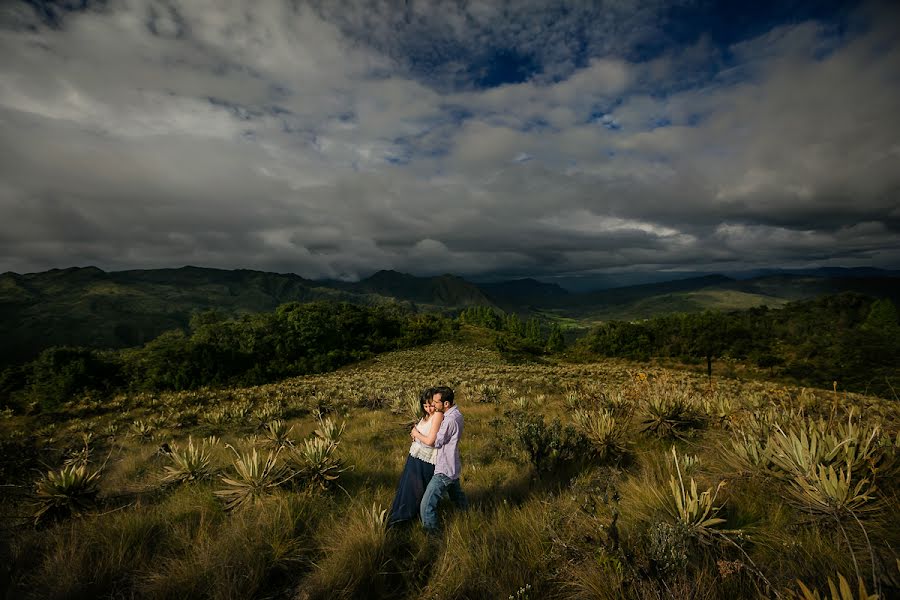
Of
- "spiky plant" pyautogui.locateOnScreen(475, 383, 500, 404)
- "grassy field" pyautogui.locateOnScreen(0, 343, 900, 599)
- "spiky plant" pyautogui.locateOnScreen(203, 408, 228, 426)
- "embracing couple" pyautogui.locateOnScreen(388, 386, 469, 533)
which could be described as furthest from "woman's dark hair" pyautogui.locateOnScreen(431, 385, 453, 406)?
"spiky plant" pyautogui.locateOnScreen(203, 408, 228, 426)

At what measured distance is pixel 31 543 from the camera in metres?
3.62

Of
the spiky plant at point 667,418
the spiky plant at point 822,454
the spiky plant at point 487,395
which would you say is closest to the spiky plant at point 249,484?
the spiky plant at point 822,454

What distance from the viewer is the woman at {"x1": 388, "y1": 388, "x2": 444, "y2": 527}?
4.06 meters

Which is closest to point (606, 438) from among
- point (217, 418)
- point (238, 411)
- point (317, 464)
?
point (317, 464)

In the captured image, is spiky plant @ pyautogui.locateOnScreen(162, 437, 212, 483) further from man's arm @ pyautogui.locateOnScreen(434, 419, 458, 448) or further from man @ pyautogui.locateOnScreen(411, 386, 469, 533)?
man's arm @ pyautogui.locateOnScreen(434, 419, 458, 448)

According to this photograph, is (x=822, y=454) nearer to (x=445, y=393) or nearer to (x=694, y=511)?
(x=694, y=511)

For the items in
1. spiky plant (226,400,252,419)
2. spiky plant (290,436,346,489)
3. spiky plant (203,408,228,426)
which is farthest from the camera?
spiky plant (226,400,252,419)

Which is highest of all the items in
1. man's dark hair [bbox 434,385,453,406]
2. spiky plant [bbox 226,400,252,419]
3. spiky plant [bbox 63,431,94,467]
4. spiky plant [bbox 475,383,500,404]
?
man's dark hair [bbox 434,385,453,406]

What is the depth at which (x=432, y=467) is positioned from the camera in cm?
423

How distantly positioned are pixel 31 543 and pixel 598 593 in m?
5.64

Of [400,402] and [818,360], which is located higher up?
[400,402]

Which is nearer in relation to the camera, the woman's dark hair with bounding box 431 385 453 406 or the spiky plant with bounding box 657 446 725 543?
the spiky plant with bounding box 657 446 725 543

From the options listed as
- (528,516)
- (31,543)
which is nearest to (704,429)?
(528,516)

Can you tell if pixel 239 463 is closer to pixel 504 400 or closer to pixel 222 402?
pixel 504 400
